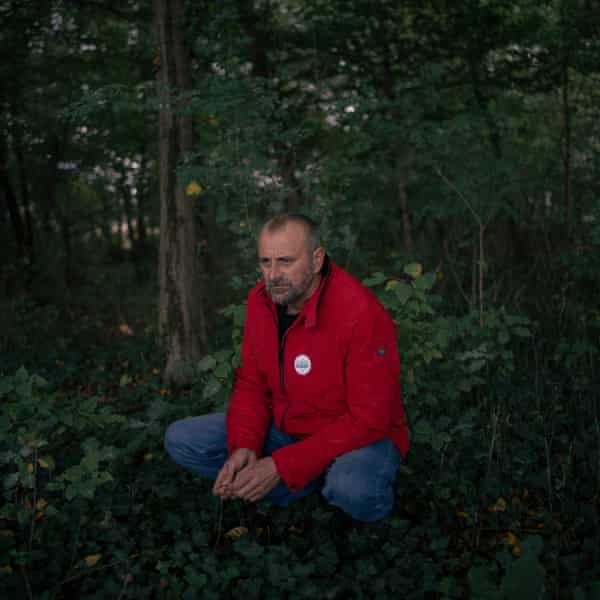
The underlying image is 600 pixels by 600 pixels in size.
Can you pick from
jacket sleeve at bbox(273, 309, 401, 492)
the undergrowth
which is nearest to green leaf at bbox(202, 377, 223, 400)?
the undergrowth

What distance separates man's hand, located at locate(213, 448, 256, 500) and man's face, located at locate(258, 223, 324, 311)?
766mm

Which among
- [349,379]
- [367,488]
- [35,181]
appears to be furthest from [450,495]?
[35,181]

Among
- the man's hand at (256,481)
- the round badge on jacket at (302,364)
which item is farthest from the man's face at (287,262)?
the man's hand at (256,481)

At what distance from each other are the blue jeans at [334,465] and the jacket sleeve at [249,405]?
0.49 feet

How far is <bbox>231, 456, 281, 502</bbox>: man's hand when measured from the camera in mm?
2693

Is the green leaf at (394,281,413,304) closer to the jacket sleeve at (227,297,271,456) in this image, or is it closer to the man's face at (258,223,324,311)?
the man's face at (258,223,324,311)

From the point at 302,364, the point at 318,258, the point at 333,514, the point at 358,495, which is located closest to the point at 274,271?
the point at 318,258

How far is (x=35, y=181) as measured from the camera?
12508 millimetres

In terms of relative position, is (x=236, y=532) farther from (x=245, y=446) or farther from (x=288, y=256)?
(x=288, y=256)

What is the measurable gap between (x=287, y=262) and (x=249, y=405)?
0.82 metres

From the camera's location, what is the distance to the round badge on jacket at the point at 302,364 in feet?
9.46

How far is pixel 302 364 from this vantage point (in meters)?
2.89

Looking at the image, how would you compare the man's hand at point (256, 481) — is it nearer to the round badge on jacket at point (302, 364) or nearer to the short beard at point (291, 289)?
the round badge on jacket at point (302, 364)

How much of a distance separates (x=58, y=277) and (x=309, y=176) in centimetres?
734
